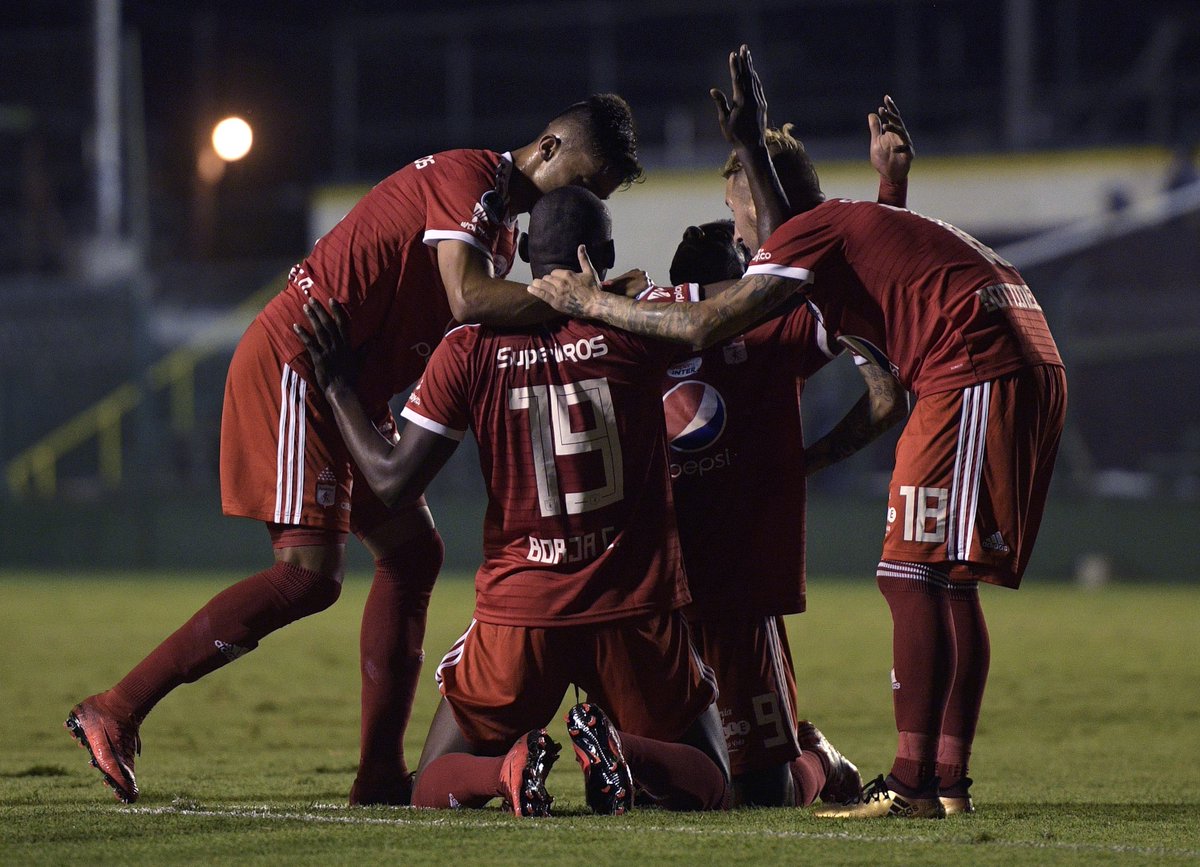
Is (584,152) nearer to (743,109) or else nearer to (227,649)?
(743,109)

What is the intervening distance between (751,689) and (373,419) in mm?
1350

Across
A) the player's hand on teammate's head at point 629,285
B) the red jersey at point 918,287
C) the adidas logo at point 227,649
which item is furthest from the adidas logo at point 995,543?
the adidas logo at point 227,649

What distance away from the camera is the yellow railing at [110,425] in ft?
58.7

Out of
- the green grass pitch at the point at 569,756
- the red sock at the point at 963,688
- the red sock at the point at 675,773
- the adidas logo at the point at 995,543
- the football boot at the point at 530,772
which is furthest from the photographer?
the red sock at the point at 963,688

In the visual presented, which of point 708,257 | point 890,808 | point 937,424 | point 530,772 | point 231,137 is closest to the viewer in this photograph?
point 530,772

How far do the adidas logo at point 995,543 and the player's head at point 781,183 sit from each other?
3.78 ft

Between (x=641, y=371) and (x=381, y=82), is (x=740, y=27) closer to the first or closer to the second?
(x=381, y=82)

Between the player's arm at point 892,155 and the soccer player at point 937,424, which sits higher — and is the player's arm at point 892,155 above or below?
above

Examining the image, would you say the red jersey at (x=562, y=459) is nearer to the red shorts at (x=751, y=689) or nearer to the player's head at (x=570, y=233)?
the player's head at (x=570, y=233)

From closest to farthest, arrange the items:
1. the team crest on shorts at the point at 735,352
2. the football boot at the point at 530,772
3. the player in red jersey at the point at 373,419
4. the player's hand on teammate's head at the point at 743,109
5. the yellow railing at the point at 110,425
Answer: the football boot at the point at 530,772, the player's hand on teammate's head at the point at 743,109, the player in red jersey at the point at 373,419, the team crest on shorts at the point at 735,352, the yellow railing at the point at 110,425

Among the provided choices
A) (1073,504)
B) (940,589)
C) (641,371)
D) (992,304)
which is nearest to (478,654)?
(641,371)

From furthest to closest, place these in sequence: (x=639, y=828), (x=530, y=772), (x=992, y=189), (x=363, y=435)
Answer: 1. (x=992, y=189)
2. (x=363, y=435)
3. (x=530, y=772)
4. (x=639, y=828)

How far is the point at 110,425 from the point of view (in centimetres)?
1800

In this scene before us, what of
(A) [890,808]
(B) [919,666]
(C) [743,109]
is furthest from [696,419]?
(A) [890,808]
